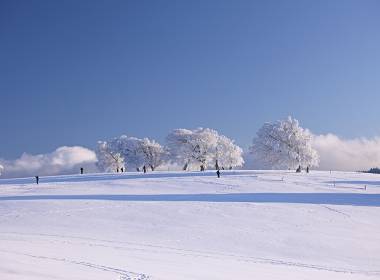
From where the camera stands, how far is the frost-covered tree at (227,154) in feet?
385

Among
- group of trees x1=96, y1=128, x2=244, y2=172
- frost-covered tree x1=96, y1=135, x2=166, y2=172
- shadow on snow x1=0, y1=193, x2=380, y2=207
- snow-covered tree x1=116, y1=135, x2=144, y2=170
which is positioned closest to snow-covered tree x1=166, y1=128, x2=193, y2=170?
group of trees x1=96, y1=128, x2=244, y2=172

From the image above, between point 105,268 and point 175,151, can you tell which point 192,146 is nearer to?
point 175,151

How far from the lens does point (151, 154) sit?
12800 cm

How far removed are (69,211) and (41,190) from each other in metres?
19.5

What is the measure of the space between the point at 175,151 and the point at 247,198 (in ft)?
241

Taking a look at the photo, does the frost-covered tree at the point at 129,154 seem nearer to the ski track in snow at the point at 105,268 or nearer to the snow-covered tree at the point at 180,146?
the snow-covered tree at the point at 180,146

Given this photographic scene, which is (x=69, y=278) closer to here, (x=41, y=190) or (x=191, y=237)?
(x=191, y=237)

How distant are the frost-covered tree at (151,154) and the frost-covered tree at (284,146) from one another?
36622 millimetres

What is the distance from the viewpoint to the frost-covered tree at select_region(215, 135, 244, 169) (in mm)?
117438

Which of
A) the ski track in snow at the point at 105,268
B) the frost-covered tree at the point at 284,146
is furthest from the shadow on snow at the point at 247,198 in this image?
the frost-covered tree at the point at 284,146

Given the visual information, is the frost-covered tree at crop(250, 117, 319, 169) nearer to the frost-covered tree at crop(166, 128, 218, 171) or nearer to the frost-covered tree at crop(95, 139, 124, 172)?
the frost-covered tree at crop(166, 128, 218, 171)

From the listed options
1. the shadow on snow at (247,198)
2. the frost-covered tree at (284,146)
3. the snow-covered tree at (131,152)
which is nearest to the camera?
the shadow on snow at (247,198)

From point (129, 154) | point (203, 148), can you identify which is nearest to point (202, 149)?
point (203, 148)

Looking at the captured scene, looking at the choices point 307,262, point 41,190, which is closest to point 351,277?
point 307,262
